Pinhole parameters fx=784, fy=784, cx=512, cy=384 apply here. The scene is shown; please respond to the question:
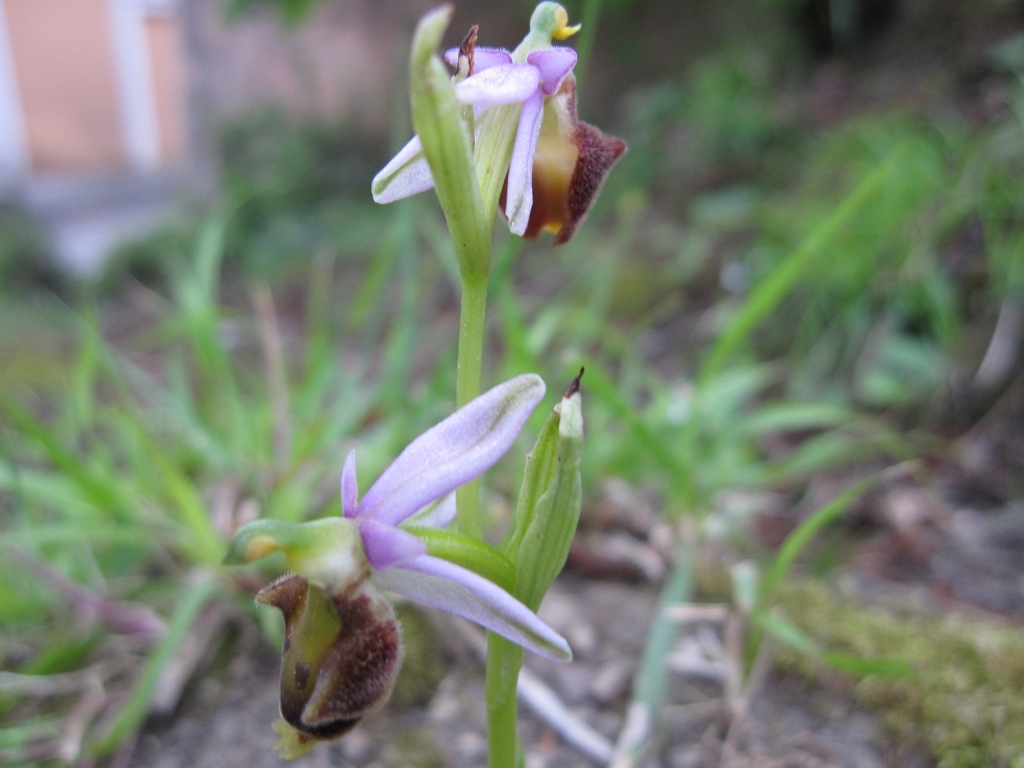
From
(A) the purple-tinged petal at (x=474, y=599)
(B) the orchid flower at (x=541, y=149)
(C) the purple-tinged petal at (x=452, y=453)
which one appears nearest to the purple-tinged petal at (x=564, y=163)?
(B) the orchid flower at (x=541, y=149)

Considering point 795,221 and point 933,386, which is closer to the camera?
point 933,386

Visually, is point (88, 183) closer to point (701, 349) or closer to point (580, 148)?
point (701, 349)

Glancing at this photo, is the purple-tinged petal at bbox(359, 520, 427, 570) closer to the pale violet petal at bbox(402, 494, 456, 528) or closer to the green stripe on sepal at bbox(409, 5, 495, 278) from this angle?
the pale violet petal at bbox(402, 494, 456, 528)

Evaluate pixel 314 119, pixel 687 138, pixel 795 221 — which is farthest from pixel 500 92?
pixel 314 119

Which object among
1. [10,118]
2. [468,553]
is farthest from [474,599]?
[10,118]

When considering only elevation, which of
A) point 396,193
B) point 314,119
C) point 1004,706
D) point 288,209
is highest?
point 396,193

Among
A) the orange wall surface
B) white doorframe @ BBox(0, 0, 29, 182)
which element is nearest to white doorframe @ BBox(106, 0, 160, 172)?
the orange wall surface

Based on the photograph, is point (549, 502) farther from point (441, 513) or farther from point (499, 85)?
point (499, 85)
